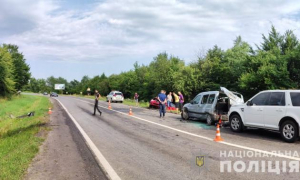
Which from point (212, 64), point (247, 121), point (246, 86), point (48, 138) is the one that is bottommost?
point (48, 138)

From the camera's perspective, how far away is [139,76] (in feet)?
223

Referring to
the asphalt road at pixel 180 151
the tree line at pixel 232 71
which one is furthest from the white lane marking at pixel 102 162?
the tree line at pixel 232 71

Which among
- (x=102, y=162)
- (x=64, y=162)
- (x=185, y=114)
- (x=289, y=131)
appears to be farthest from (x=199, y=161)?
(x=185, y=114)

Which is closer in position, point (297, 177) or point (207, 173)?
point (297, 177)

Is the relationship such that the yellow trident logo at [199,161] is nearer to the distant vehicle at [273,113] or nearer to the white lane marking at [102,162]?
the white lane marking at [102,162]

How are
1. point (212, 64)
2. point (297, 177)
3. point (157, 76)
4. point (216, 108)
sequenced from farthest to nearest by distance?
1. point (157, 76)
2. point (212, 64)
3. point (216, 108)
4. point (297, 177)

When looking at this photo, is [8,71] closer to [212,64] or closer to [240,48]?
[212,64]

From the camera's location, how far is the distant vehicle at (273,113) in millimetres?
9209

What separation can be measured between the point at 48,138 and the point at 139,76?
57.8m

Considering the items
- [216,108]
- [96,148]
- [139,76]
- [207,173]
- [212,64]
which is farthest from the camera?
[139,76]

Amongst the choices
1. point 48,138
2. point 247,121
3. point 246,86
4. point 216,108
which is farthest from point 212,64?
point 48,138

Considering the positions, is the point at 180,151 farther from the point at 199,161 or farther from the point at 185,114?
the point at 185,114

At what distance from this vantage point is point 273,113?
9.88 metres

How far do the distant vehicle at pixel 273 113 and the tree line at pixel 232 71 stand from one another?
39.9ft
